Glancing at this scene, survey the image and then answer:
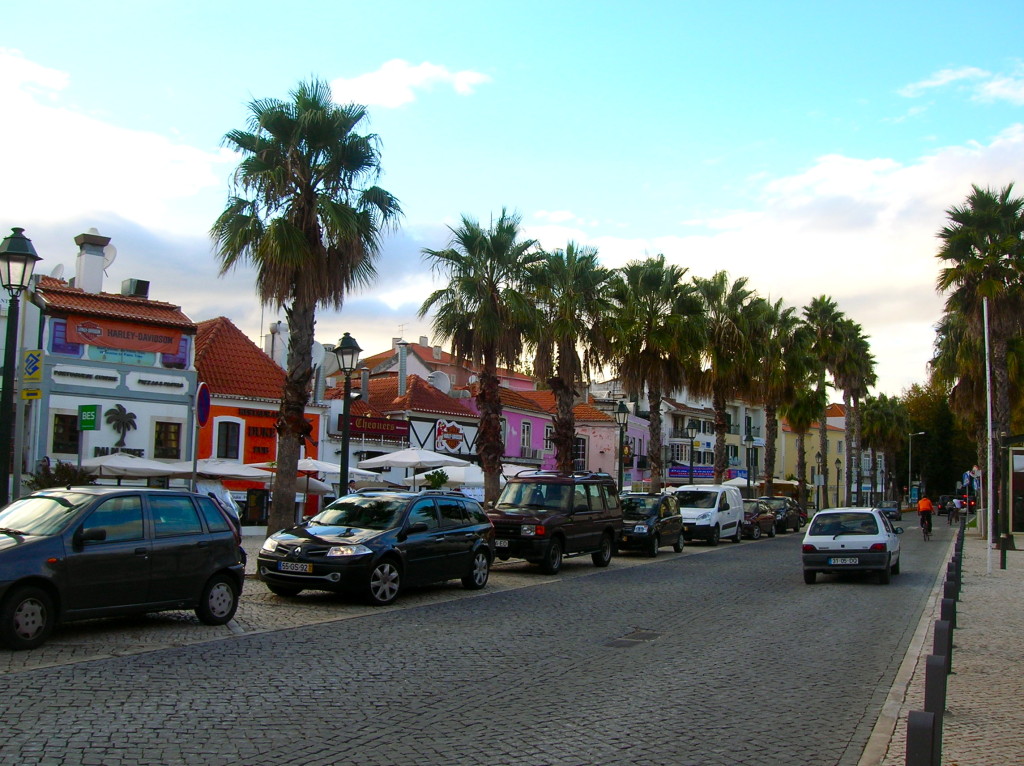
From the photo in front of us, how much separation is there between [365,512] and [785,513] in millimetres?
32532

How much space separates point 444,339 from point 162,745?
2153 centimetres

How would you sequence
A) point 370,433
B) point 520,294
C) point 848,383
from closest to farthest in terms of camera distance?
point 520,294 < point 370,433 < point 848,383

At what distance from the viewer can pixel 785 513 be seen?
4388 cm

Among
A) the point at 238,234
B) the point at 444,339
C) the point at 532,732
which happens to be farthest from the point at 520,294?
the point at 532,732

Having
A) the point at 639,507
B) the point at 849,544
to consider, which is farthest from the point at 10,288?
the point at 639,507

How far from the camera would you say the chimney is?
33250 millimetres

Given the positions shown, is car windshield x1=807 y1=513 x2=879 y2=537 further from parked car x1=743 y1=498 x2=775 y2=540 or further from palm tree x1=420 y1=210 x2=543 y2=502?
parked car x1=743 y1=498 x2=775 y2=540

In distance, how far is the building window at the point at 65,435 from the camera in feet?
97.8

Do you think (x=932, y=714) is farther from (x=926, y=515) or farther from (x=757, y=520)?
(x=926, y=515)

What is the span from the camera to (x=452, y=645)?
1080 cm

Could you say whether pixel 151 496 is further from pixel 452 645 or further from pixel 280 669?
pixel 452 645

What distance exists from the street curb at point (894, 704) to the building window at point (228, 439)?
90.0 ft

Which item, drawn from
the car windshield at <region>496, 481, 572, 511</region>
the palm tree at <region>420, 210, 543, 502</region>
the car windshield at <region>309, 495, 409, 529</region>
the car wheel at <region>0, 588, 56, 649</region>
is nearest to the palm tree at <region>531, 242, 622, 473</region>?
the palm tree at <region>420, 210, 543, 502</region>

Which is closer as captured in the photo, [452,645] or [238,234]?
[452,645]
